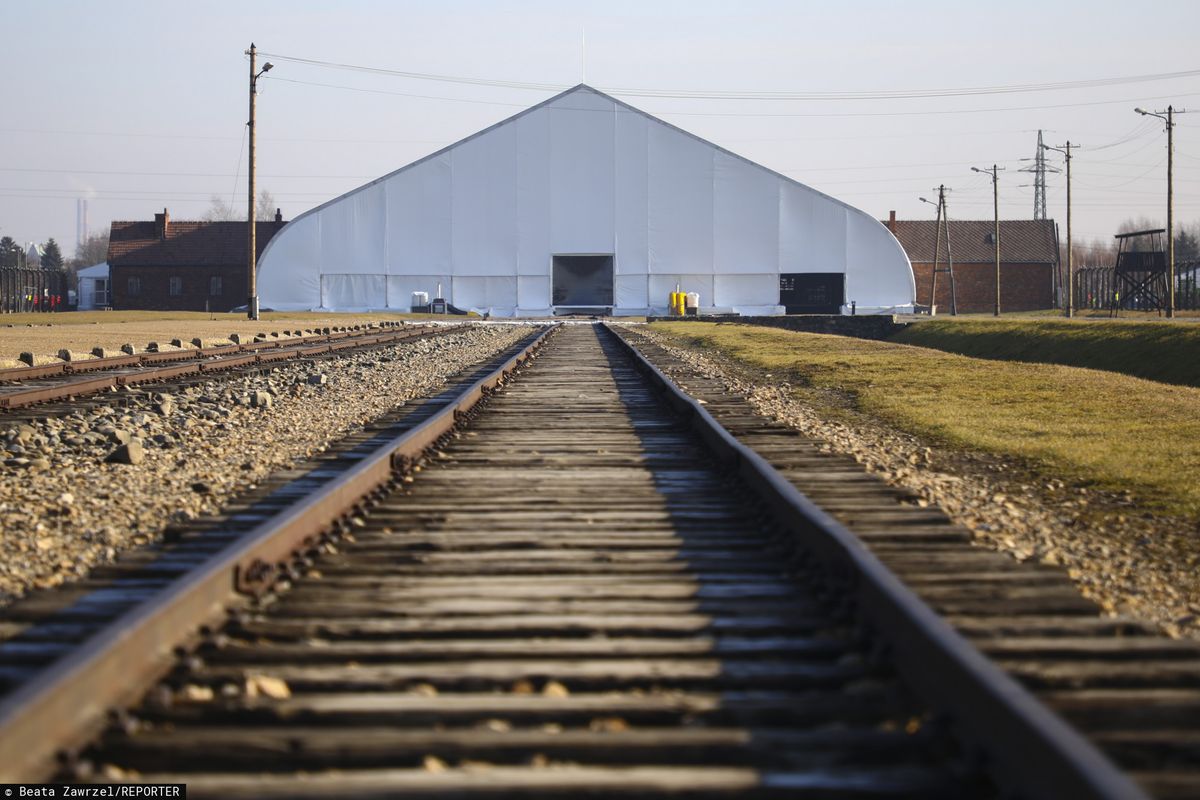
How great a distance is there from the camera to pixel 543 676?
149 inches

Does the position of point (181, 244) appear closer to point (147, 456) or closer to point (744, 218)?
point (744, 218)

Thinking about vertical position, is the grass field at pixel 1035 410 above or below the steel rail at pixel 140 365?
below

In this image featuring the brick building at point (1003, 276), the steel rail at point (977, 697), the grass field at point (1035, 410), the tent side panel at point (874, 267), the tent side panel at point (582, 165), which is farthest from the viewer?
the brick building at point (1003, 276)

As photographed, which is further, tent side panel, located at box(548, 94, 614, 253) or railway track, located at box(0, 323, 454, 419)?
tent side panel, located at box(548, 94, 614, 253)

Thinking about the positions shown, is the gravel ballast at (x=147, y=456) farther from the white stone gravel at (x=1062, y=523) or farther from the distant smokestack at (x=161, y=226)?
the distant smokestack at (x=161, y=226)

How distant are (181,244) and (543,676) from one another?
8446cm

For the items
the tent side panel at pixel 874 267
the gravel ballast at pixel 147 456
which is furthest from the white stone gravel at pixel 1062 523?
the tent side panel at pixel 874 267

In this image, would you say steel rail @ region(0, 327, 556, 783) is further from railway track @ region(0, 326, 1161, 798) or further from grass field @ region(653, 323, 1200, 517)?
grass field @ region(653, 323, 1200, 517)

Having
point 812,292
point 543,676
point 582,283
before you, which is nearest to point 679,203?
point 582,283

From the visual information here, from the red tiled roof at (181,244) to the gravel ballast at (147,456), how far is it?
6795cm

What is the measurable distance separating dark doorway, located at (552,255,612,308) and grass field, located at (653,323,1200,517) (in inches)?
1773

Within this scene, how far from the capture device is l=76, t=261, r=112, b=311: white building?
3607 inches

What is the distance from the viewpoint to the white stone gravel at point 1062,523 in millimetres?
5316

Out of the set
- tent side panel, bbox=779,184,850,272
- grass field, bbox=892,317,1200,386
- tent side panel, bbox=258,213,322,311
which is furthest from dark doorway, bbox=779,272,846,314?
grass field, bbox=892,317,1200,386
